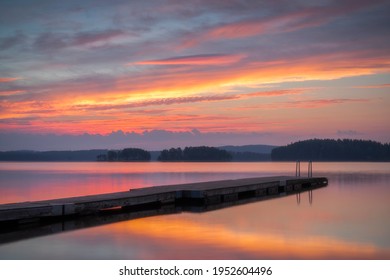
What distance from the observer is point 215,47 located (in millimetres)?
20984

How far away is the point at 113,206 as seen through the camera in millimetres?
12969

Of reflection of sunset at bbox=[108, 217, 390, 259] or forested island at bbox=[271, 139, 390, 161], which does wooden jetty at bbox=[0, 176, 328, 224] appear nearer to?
reflection of sunset at bbox=[108, 217, 390, 259]

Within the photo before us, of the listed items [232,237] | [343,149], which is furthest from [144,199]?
[343,149]

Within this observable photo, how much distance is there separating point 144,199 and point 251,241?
469cm

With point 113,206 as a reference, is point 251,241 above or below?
below

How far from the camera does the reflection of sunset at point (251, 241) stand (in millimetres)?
9109

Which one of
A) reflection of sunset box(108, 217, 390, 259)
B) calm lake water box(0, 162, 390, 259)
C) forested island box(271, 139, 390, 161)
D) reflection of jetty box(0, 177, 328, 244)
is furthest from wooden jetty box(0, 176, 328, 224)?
forested island box(271, 139, 390, 161)

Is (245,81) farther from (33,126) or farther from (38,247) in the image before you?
(38,247)

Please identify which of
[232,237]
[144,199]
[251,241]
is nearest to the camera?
[251,241]

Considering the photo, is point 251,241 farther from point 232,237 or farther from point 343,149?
point 343,149

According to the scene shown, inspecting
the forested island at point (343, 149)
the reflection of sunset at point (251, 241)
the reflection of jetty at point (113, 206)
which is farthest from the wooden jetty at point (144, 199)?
the forested island at point (343, 149)

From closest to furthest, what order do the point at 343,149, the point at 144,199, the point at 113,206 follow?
the point at 113,206 → the point at 144,199 → the point at 343,149

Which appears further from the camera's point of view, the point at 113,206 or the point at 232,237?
the point at 113,206
